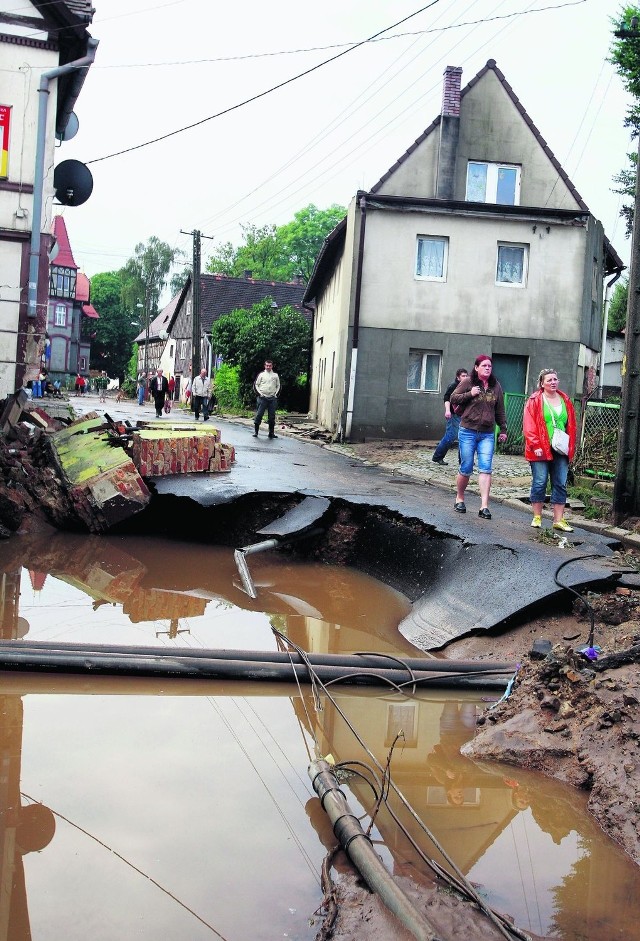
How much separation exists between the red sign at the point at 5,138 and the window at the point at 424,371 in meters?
10.5

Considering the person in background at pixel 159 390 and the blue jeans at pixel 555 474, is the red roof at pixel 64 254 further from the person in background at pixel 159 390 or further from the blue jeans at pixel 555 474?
the blue jeans at pixel 555 474

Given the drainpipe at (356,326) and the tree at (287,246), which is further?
the tree at (287,246)

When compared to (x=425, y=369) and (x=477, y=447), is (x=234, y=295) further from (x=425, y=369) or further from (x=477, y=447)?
(x=477, y=447)

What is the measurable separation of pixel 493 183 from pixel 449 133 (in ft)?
5.81

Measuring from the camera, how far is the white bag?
8.33 meters

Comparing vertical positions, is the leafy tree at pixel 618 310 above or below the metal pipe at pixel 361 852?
above

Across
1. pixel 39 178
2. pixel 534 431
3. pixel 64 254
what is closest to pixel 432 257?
pixel 39 178

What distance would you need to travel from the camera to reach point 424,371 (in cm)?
2208

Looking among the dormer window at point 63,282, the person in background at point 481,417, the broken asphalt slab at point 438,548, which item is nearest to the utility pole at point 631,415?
the broken asphalt slab at point 438,548

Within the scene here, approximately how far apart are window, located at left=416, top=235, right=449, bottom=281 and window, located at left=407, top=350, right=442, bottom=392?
1.93 meters

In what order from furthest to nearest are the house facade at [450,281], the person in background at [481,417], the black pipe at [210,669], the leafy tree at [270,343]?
1. the leafy tree at [270,343]
2. the house facade at [450,281]
3. the person in background at [481,417]
4. the black pipe at [210,669]

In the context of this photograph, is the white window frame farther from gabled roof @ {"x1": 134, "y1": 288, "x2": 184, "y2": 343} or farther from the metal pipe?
gabled roof @ {"x1": 134, "y1": 288, "x2": 184, "y2": 343}

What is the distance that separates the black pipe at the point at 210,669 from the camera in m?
5.16

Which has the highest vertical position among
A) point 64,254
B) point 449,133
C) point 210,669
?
point 64,254
